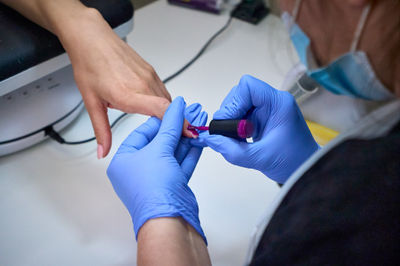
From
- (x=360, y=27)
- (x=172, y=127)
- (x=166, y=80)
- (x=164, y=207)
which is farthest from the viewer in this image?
Result: (x=166, y=80)

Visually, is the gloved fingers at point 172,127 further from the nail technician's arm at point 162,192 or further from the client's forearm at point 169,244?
the client's forearm at point 169,244

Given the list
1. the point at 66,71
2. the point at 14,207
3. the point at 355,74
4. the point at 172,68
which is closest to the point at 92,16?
the point at 66,71

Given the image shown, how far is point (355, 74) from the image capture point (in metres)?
0.43

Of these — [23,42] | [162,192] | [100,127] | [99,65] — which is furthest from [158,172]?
[23,42]

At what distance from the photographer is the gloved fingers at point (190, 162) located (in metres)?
0.60

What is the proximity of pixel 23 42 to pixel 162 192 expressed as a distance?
1.47ft

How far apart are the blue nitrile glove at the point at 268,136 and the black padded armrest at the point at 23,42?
1.26 feet

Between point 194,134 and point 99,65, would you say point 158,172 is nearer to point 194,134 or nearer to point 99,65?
point 194,134

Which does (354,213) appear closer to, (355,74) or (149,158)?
(355,74)

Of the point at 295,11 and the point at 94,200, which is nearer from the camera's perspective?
the point at 295,11

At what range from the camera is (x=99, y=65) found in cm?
65

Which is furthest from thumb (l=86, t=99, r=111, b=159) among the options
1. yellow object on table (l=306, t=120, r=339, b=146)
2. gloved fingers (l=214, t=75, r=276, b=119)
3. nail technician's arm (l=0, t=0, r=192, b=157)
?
yellow object on table (l=306, t=120, r=339, b=146)

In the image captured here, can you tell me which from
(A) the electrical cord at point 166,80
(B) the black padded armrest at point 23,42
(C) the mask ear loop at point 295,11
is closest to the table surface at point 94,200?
(A) the electrical cord at point 166,80

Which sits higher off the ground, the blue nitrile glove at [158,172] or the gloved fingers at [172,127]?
the gloved fingers at [172,127]
